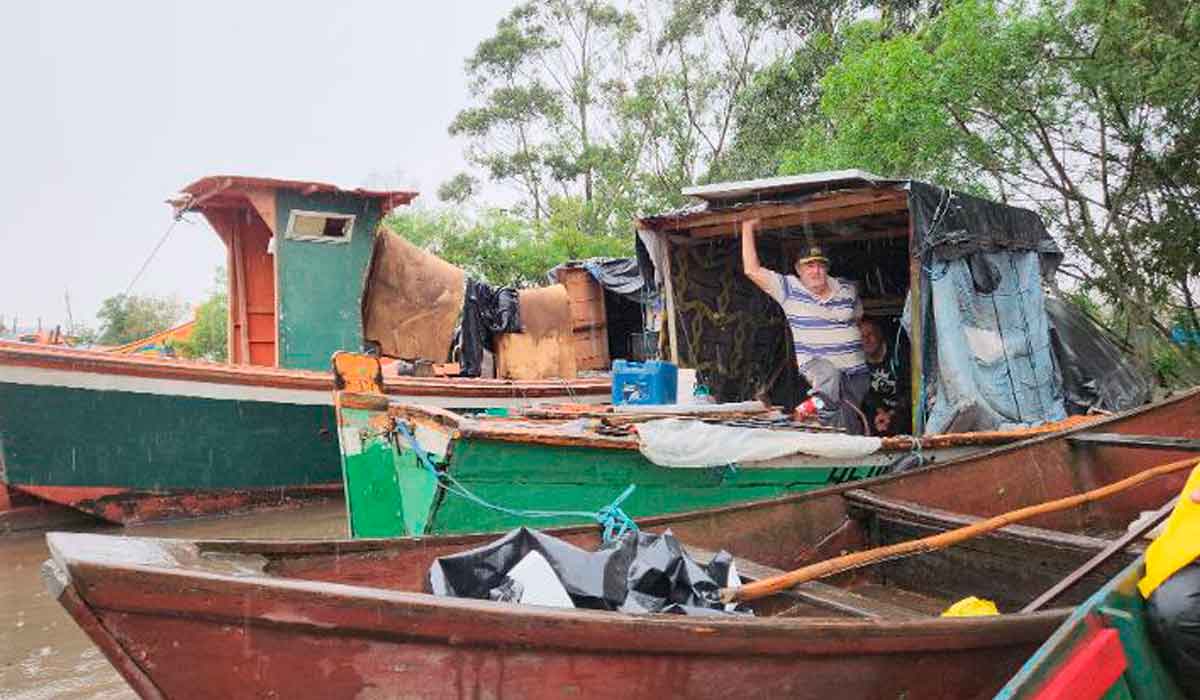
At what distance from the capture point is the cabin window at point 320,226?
9602mm

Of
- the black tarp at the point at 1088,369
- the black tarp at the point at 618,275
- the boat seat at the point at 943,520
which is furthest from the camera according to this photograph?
the black tarp at the point at 618,275

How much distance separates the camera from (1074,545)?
3072mm

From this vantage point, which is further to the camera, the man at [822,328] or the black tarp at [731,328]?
the black tarp at [731,328]

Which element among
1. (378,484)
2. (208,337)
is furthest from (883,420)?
(208,337)

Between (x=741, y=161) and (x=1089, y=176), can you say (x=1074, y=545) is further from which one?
(x=741, y=161)

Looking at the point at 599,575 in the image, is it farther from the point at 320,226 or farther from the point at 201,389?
the point at 320,226

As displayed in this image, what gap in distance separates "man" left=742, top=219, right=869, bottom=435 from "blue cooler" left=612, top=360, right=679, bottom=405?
1126 mm

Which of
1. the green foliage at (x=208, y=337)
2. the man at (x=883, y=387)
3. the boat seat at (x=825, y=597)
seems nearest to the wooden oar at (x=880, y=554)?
the boat seat at (x=825, y=597)

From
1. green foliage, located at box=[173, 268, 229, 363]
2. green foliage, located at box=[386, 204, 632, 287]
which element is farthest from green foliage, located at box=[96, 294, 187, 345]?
green foliage, located at box=[386, 204, 632, 287]

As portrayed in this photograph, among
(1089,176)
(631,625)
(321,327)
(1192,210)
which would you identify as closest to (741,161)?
(1089,176)

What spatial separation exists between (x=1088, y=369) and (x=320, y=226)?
873cm

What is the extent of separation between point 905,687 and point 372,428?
149 inches

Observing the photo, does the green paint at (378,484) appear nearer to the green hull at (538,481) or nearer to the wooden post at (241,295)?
the green hull at (538,481)

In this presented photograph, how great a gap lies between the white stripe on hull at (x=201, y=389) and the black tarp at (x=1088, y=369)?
481 cm
